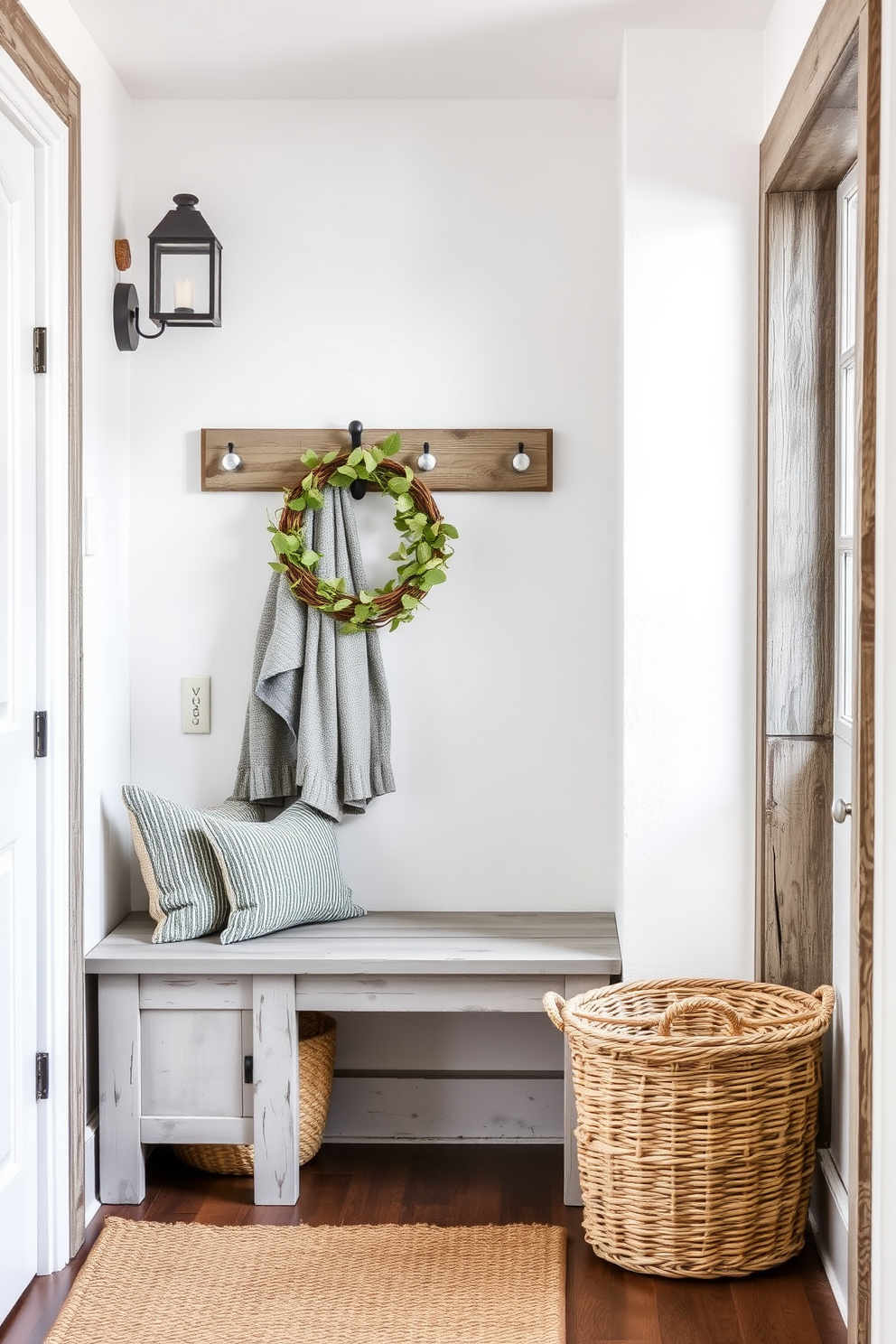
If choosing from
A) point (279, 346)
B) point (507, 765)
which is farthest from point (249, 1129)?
point (279, 346)

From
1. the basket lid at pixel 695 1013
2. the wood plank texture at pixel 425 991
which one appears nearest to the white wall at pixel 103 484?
the wood plank texture at pixel 425 991

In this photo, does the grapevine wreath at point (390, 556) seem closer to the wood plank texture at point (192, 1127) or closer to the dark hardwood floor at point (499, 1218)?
the wood plank texture at point (192, 1127)

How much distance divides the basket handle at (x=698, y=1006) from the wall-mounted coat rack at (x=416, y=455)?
48.1 inches

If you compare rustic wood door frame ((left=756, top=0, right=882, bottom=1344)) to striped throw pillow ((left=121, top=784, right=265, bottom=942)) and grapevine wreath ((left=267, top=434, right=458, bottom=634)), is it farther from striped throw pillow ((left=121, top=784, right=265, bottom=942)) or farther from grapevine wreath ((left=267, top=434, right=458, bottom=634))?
striped throw pillow ((left=121, top=784, right=265, bottom=942))

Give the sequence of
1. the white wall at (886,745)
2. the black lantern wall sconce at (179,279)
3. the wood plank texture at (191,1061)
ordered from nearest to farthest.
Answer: the white wall at (886,745) → the wood plank texture at (191,1061) → the black lantern wall sconce at (179,279)

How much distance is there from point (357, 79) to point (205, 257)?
513mm

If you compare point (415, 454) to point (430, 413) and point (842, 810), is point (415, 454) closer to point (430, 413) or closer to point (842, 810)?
point (430, 413)

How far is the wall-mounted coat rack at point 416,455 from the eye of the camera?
2.74 meters

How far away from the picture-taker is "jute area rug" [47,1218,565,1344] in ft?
6.66

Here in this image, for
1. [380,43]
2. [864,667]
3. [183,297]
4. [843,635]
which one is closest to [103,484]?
[183,297]

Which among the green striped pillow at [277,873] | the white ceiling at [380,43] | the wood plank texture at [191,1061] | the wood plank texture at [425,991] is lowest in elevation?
the wood plank texture at [191,1061]

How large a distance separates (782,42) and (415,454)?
1.11 metres

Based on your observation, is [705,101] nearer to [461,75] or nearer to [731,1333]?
[461,75]

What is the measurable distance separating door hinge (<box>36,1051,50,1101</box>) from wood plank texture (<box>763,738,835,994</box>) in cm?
140
